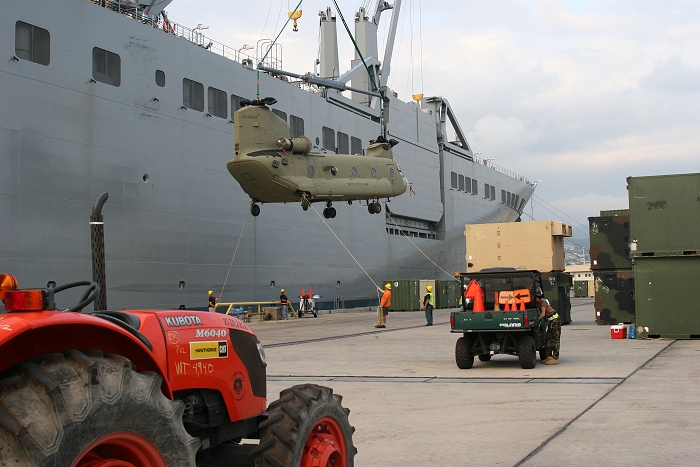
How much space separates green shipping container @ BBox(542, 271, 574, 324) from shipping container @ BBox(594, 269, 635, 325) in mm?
2422

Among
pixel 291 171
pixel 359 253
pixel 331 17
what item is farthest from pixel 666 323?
pixel 331 17

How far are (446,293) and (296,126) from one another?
21.0 metres

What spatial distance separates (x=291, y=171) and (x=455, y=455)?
58.8ft

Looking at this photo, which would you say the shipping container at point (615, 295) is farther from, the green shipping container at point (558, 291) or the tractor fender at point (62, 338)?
the tractor fender at point (62, 338)

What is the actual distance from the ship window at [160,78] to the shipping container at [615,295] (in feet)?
59.3

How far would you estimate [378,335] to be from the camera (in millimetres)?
24766

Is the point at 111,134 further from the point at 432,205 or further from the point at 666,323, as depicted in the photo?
the point at 432,205

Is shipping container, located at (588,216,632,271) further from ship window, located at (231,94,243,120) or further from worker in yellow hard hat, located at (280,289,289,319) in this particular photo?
ship window, located at (231,94,243,120)

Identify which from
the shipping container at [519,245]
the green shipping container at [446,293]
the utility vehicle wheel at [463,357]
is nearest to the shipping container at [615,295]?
the shipping container at [519,245]

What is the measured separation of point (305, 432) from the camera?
4836mm

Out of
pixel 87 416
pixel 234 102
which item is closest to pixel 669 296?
pixel 87 416

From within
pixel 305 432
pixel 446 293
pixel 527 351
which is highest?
pixel 305 432

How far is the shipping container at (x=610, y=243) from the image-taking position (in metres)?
26.6

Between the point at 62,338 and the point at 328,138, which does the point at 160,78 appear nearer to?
the point at 328,138
